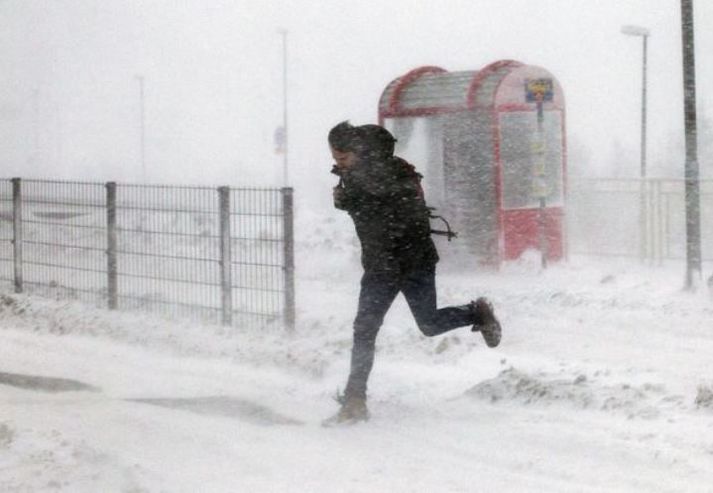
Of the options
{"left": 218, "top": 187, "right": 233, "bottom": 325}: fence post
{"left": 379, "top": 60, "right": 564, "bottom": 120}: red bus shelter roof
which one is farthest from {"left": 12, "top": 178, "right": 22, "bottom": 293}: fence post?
{"left": 379, "top": 60, "right": 564, "bottom": 120}: red bus shelter roof

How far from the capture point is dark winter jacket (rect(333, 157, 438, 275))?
7.56 metres

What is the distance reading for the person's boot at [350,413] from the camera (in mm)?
7652

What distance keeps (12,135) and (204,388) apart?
10340cm

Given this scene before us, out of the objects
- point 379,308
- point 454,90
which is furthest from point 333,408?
point 454,90

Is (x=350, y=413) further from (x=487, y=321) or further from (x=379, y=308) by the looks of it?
(x=487, y=321)

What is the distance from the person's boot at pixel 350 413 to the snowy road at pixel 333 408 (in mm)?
97

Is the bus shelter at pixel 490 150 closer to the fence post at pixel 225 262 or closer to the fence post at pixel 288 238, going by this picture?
the fence post at pixel 225 262

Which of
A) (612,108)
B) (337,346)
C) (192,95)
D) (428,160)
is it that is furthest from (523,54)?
(337,346)

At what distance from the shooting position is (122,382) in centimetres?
925

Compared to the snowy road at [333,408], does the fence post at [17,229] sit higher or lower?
higher

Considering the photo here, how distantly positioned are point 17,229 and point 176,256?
291 centimetres

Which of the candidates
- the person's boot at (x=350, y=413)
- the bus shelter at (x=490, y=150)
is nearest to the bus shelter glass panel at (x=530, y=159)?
the bus shelter at (x=490, y=150)

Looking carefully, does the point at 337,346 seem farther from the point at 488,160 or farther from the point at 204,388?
the point at 488,160

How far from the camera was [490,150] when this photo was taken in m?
17.8
